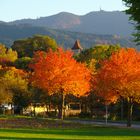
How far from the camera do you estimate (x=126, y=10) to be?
19062 millimetres

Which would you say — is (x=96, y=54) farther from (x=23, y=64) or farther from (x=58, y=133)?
(x=58, y=133)

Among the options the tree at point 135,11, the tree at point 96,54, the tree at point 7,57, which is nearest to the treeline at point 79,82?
Result: the tree at point 96,54

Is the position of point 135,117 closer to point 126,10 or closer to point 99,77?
point 99,77

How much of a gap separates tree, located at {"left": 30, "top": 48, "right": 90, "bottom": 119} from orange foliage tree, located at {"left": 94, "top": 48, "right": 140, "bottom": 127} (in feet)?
29.2

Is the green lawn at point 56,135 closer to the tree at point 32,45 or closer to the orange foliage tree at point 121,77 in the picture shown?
the orange foliage tree at point 121,77

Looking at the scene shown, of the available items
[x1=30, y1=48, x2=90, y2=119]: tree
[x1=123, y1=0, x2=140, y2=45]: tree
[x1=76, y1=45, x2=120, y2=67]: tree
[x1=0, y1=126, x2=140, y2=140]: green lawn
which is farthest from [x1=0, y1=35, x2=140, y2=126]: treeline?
[x1=123, y1=0, x2=140, y2=45]: tree

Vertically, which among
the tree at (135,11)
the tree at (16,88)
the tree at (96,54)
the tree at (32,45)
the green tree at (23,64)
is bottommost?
the tree at (135,11)

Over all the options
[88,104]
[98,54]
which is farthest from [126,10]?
[98,54]

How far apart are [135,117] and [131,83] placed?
2229cm

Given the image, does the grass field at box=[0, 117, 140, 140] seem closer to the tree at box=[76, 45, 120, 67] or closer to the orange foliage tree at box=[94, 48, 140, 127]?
the orange foliage tree at box=[94, 48, 140, 127]

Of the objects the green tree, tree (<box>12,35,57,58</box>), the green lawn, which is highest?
tree (<box>12,35,57,58</box>)

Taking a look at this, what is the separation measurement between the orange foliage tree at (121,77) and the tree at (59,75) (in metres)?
8.90

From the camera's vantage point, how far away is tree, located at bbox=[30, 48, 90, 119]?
6862cm

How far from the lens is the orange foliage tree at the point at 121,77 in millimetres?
58125
